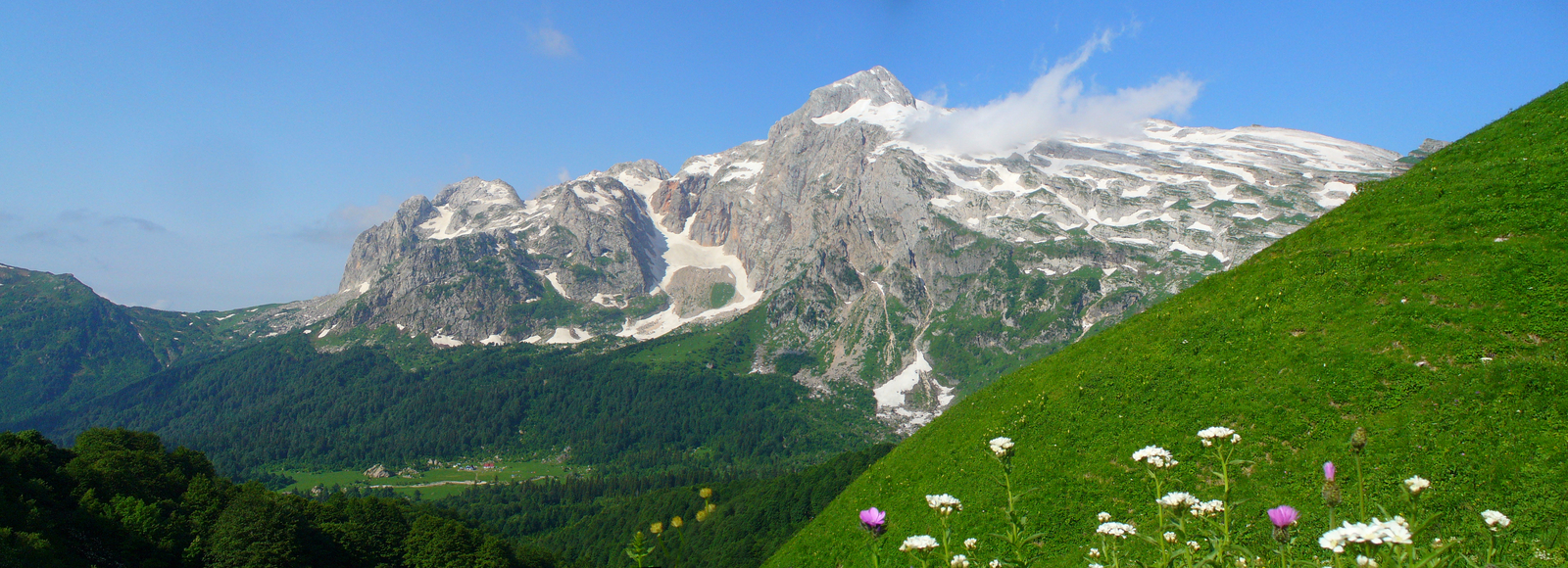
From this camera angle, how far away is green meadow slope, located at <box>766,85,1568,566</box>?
16891 millimetres

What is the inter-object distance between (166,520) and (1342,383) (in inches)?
2503

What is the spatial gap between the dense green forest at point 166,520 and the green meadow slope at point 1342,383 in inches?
1498

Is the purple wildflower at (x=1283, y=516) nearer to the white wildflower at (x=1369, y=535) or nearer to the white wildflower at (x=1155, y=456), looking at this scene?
the white wildflower at (x=1369, y=535)

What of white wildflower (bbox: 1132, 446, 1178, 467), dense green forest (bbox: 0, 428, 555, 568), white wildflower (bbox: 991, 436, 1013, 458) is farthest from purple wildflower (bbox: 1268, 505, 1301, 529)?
dense green forest (bbox: 0, 428, 555, 568)

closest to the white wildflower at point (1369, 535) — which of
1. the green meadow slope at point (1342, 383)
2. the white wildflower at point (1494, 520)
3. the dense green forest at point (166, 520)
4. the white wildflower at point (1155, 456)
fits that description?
the white wildflower at point (1494, 520)

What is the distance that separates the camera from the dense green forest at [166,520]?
3847 cm

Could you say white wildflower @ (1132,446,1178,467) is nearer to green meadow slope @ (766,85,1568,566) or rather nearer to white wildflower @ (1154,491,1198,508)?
white wildflower @ (1154,491,1198,508)

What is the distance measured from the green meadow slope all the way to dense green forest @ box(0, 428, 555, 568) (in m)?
38.0

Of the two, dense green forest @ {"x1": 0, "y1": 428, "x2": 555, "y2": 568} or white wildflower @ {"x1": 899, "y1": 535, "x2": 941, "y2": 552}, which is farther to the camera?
dense green forest @ {"x1": 0, "y1": 428, "x2": 555, "y2": 568}

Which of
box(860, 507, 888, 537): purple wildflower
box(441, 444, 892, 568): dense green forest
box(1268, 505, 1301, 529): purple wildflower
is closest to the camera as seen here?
box(1268, 505, 1301, 529): purple wildflower

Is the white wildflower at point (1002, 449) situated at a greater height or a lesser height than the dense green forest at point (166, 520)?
greater

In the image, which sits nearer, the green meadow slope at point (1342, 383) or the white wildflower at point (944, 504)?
the white wildflower at point (944, 504)

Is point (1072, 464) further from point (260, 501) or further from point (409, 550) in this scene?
point (409, 550)

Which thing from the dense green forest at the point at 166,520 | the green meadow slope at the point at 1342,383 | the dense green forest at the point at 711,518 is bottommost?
the dense green forest at the point at 711,518
